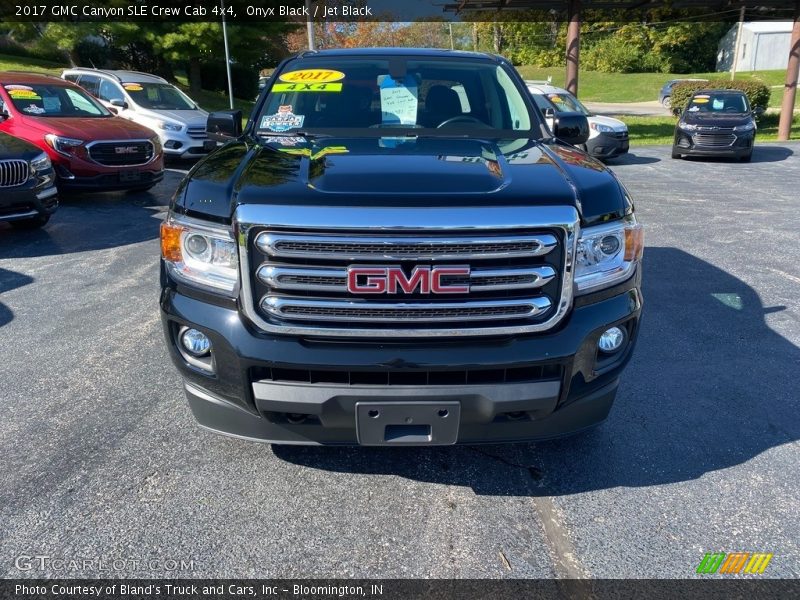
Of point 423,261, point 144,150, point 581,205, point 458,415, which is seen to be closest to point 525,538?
point 458,415

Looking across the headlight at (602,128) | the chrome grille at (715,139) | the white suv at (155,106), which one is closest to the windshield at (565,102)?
the headlight at (602,128)

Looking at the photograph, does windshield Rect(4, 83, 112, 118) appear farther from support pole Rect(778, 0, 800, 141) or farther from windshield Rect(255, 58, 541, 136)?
support pole Rect(778, 0, 800, 141)

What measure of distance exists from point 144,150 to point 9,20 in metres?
18.8

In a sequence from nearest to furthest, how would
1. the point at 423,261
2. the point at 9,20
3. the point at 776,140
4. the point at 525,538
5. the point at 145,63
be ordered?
the point at 423,261
the point at 525,538
the point at 776,140
the point at 9,20
the point at 145,63

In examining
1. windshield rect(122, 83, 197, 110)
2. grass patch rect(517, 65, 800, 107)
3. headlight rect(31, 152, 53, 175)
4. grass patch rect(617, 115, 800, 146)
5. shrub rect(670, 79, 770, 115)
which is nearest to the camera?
headlight rect(31, 152, 53, 175)

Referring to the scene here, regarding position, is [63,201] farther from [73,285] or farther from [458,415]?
[458,415]

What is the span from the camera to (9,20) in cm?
2392

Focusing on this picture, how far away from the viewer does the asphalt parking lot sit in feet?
8.55

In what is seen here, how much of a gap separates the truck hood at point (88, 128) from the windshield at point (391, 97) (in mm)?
6397

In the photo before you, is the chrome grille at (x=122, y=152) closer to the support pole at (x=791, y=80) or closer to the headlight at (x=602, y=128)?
the headlight at (x=602, y=128)

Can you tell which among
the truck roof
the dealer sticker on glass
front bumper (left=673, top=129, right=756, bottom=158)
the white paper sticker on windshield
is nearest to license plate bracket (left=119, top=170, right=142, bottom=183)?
the truck roof

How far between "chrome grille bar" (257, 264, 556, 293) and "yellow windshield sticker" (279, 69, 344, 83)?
205cm

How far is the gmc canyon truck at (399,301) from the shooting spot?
2512mm

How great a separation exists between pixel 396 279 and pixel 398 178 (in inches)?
17.9
